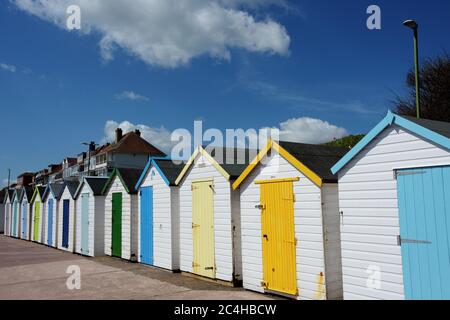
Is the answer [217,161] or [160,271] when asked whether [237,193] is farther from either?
[160,271]

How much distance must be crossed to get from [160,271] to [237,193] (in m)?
4.46

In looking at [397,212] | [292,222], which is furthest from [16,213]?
[397,212]


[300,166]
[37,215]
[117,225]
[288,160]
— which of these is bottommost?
[117,225]

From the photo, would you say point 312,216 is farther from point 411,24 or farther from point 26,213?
point 26,213

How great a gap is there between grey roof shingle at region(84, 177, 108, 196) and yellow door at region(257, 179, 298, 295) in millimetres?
10718

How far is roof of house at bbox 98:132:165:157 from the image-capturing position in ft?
202

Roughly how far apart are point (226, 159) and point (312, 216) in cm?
409

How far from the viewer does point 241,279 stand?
35.1 feet

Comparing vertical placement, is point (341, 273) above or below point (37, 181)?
below

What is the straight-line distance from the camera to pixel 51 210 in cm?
2458

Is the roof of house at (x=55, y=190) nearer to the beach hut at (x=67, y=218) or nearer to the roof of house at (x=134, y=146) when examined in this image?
the beach hut at (x=67, y=218)

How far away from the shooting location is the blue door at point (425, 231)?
620 centimetres

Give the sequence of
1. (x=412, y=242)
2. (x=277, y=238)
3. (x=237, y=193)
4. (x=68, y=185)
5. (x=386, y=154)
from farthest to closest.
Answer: (x=68, y=185) → (x=237, y=193) → (x=277, y=238) → (x=386, y=154) → (x=412, y=242)
